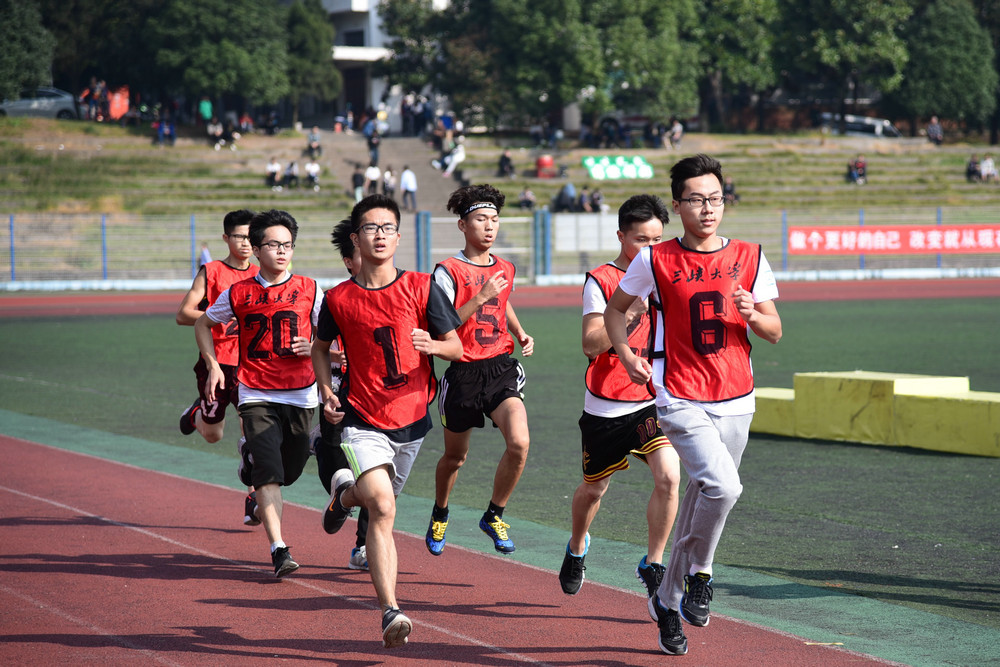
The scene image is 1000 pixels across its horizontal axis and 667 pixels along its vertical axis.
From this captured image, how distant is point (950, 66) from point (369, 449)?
184 feet

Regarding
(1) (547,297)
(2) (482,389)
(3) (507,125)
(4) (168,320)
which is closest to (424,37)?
(3) (507,125)

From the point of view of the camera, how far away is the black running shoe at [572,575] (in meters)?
5.80

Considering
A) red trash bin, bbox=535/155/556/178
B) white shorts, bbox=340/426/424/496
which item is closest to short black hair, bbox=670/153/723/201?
white shorts, bbox=340/426/424/496

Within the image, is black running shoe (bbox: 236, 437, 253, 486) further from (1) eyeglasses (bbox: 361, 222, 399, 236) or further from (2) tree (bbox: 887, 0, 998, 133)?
(2) tree (bbox: 887, 0, 998, 133)

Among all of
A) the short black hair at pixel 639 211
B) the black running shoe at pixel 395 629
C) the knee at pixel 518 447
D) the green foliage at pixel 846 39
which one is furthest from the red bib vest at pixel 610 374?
the green foliage at pixel 846 39

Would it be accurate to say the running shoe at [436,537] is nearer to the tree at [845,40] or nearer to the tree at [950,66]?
the tree at [845,40]

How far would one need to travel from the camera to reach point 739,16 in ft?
181

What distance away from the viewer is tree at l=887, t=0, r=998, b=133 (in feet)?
183

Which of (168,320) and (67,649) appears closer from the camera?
(67,649)

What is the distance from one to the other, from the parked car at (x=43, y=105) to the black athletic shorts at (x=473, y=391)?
48251mm

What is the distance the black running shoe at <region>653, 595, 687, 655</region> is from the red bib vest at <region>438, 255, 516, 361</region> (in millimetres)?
2164

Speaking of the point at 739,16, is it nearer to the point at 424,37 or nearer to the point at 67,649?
the point at 424,37

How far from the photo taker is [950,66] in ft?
182

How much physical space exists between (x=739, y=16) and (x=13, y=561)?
52.9 m
